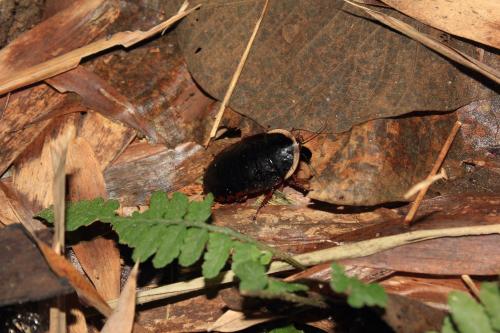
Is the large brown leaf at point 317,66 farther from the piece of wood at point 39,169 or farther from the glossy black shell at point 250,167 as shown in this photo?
the piece of wood at point 39,169

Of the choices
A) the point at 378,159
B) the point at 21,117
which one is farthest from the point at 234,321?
the point at 21,117

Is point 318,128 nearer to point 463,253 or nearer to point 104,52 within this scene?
point 463,253

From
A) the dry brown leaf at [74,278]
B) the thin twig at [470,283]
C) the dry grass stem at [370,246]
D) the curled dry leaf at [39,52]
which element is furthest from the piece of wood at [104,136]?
the thin twig at [470,283]

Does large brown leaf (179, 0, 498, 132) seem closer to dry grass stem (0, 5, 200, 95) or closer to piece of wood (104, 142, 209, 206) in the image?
dry grass stem (0, 5, 200, 95)

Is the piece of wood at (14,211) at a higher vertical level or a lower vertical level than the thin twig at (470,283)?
higher

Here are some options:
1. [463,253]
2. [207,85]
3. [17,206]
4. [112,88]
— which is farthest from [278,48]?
[17,206]

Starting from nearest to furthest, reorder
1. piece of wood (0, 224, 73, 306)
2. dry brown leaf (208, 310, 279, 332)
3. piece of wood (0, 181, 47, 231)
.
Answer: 1. piece of wood (0, 224, 73, 306)
2. dry brown leaf (208, 310, 279, 332)
3. piece of wood (0, 181, 47, 231)

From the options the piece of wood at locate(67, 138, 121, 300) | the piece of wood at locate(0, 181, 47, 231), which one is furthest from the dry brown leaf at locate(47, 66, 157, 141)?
the piece of wood at locate(0, 181, 47, 231)
